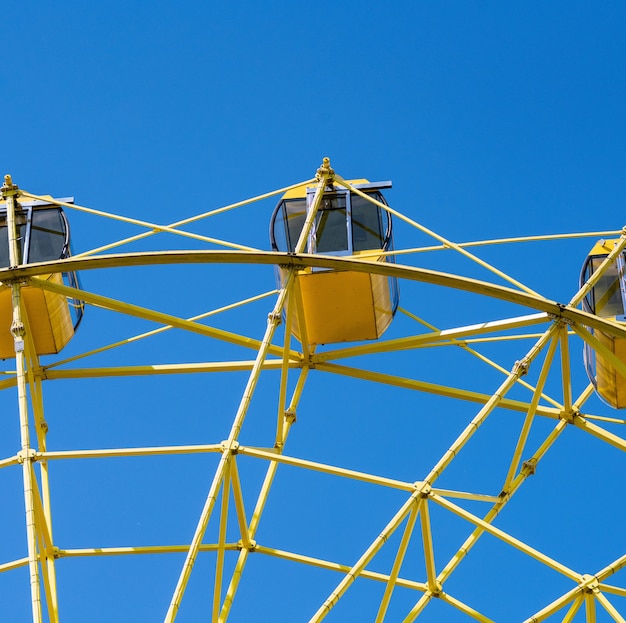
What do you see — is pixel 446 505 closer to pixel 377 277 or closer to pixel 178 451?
pixel 178 451

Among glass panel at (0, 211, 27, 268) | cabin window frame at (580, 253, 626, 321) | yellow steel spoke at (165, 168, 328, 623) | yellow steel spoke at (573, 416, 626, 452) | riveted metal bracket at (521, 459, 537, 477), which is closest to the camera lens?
yellow steel spoke at (165, 168, 328, 623)

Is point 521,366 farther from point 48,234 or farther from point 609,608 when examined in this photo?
point 48,234

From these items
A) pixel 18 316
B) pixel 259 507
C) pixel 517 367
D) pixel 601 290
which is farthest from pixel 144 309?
pixel 601 290

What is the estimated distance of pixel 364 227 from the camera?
30.7 m

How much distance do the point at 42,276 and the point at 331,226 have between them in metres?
6.06

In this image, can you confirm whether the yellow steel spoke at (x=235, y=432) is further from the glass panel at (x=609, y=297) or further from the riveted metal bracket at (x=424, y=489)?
the glass panel at (x=609, y=297)

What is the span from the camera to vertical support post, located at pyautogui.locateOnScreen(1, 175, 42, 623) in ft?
74.3

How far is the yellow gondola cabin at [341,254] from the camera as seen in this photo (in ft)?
96.8

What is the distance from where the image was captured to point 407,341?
95.5 ft

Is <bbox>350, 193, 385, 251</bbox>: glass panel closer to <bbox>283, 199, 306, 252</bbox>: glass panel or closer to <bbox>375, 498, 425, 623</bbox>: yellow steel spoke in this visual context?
<bbox>283, 199, 306, 252</bbox>: glass panel

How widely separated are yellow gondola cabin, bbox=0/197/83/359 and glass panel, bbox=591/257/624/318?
11.0 meters

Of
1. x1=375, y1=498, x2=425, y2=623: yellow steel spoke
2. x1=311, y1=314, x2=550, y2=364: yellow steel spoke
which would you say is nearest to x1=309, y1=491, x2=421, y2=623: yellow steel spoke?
x1=375, y1=498, x2=425, y2=623: yellow steel spoke

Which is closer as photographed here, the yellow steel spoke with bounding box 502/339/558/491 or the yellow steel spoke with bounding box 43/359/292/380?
the yellow steel spoke with bounding box 502/339/558/491

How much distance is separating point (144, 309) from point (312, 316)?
3.73 metres
